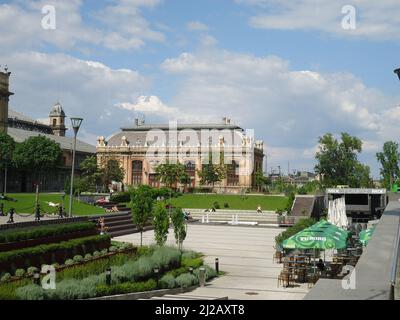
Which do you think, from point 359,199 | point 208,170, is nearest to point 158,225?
point 359,199

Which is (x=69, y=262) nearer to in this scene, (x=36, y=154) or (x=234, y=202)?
(x=234, y=202)

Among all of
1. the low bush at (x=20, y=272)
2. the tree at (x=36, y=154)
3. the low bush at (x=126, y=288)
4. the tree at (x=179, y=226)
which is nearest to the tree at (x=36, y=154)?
the tree at (x=36, y=154)

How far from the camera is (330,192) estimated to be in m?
58.1

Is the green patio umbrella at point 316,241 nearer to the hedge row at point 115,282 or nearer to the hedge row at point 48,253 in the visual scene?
Answer: the hedge row at point 115,282

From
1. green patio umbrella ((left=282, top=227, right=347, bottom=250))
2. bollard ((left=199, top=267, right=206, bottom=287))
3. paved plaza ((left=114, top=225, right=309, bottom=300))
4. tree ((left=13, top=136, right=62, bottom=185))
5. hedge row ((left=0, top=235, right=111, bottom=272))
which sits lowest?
paved plaza ((left=114, top=225, right=309, bottom=300))

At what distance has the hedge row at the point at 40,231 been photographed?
21.2 m

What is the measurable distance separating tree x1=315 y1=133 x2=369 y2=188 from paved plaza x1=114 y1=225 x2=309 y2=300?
43.7 m

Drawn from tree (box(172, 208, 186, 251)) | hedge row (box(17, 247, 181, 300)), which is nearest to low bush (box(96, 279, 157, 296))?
hedge row (box(17, 247, 181, 300))

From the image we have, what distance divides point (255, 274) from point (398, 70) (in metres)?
14.2

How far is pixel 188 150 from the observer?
4286 inches

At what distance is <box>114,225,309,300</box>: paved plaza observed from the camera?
19031 mm

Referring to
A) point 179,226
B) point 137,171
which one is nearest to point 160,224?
point 179,226

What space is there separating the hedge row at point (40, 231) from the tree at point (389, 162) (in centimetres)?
6954

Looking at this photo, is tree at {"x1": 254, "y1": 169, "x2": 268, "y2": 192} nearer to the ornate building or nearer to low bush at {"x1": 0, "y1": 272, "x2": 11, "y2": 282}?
the ornate building
